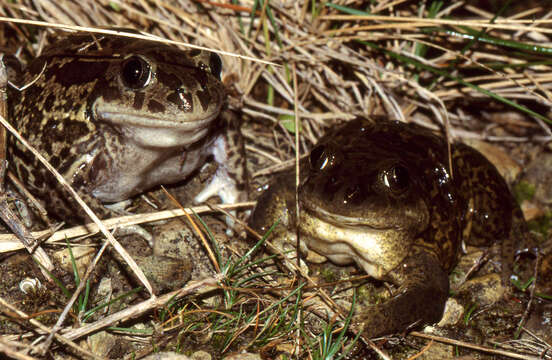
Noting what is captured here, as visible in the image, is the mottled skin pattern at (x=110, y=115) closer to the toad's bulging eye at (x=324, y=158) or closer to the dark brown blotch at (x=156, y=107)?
the dark brown blotch at (x=156, y=107)

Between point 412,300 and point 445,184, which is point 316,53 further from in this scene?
point 412,300

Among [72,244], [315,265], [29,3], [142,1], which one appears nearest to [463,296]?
[315,265]

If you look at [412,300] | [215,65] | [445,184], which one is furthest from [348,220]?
[215,65]

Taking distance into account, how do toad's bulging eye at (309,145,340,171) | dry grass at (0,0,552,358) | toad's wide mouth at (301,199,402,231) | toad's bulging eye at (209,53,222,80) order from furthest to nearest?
dry grass at (0,0,552,358), toad's bulging eye at (209,53,222,80), toad's bulging eye at (309,145,340,171), toad's wide mouth at (301,199,402,231)

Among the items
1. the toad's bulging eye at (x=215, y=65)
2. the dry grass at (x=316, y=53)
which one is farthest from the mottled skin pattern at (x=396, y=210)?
the toad's bulging eye at (x=215, y=65)

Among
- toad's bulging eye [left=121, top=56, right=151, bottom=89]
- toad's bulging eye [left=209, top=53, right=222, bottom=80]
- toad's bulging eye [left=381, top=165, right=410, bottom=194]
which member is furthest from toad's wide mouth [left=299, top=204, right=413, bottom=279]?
toad's bulging eye [left=121, top=56, right=151, bottom=89]

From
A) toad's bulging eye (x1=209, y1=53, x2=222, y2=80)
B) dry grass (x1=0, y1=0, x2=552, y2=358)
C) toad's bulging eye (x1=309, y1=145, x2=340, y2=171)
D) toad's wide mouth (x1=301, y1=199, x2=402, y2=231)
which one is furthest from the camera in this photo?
dry grass (x1=0, y1=0, x2=552, y2=358)

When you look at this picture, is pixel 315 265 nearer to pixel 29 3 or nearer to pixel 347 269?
pixel 347 269

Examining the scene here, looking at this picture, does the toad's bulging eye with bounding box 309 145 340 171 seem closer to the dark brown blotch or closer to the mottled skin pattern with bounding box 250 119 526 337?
the mottled skin pattern with bounding box 250 119 526 337
